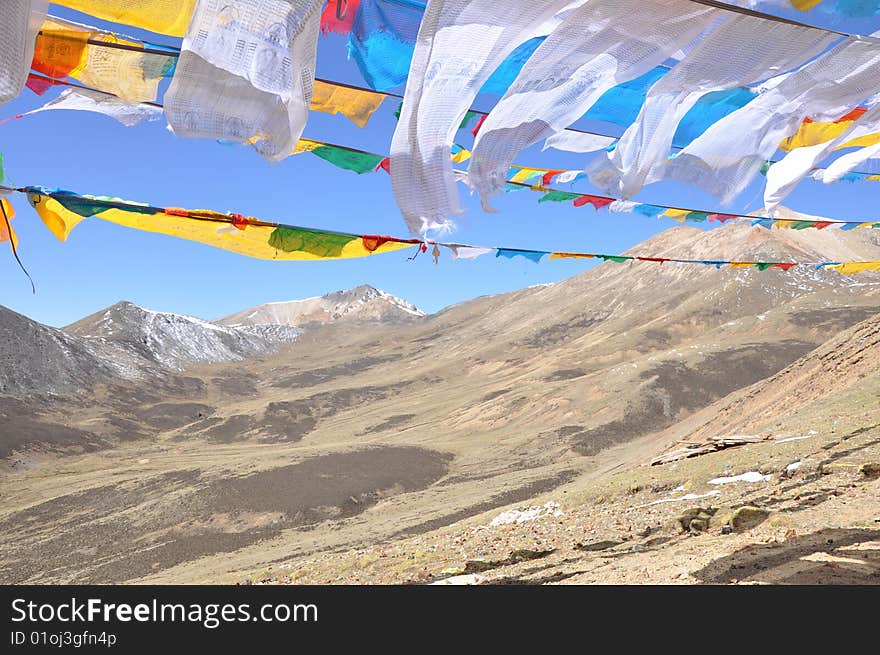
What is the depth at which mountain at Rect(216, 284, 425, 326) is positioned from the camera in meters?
123

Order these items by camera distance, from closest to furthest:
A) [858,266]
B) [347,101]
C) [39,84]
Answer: [39,84], [347,101], [858,266]

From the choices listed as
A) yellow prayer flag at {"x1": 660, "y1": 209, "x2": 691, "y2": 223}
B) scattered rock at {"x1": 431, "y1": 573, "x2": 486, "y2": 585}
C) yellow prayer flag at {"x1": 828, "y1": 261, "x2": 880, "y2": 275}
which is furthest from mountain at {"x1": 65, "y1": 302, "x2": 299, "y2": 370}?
yellow prayer flag at {"x1": 828, "y1": 261, "x2": 880, "y2": 275}

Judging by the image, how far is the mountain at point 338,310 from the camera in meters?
123

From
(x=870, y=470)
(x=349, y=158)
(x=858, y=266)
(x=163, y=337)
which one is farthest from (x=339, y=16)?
(x=163, y=337)

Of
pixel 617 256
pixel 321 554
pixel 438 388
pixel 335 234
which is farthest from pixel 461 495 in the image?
pixel 438 388

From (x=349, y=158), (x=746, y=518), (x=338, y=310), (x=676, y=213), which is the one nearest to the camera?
(x=349, y=158)

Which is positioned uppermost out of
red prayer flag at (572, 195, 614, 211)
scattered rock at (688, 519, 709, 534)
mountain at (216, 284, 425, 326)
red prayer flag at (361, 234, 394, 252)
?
mountain at (216, 284, 425, 326)

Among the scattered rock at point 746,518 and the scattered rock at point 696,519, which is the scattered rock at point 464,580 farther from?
the scattered rock at point 746,518

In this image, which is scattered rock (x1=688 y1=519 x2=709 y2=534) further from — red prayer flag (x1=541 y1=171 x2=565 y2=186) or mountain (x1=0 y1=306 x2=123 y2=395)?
mountain (x1=0 y1=306 x2=123 y2=395)

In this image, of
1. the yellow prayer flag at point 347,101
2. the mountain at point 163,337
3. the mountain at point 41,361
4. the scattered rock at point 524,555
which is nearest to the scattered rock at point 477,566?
the scattered rock at point 524,555

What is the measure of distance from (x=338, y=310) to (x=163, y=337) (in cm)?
5432

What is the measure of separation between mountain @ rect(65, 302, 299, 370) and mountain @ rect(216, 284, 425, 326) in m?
29.6

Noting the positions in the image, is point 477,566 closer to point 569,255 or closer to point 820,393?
point 569,255

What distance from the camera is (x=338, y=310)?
128250mm
